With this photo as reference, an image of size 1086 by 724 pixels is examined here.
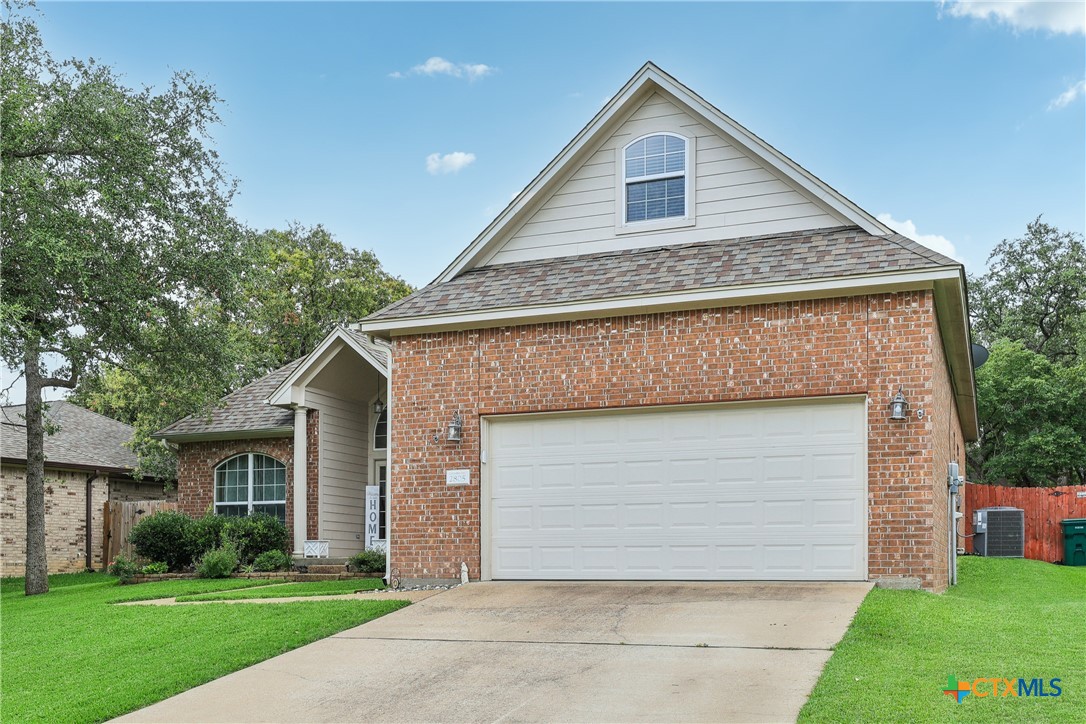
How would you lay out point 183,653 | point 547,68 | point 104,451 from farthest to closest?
1. point 104,451
2. point 547,68
3. point 183,653

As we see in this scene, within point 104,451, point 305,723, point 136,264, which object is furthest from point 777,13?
point 104,451

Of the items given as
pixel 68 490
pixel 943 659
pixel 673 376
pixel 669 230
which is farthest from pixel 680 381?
pixel 68 490

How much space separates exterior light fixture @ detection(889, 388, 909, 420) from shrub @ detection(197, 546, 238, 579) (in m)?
11.8

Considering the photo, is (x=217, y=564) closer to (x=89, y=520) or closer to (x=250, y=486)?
(x=250, y=486)

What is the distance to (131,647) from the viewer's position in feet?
35.1

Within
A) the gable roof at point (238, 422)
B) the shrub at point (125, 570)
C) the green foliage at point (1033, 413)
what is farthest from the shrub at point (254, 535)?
the green foliage at point (1033, 413)

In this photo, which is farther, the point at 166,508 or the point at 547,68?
the point at 166,508

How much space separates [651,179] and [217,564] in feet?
33.0

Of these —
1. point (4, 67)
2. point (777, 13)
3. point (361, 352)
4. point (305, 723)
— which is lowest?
point (305, 723)

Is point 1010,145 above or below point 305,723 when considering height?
above

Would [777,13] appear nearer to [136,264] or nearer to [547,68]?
[547,68]

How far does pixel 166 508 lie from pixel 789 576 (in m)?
15.7

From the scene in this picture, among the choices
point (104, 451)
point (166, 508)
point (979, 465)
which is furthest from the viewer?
point (979, 465)

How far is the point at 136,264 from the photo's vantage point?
16750 millimetres
